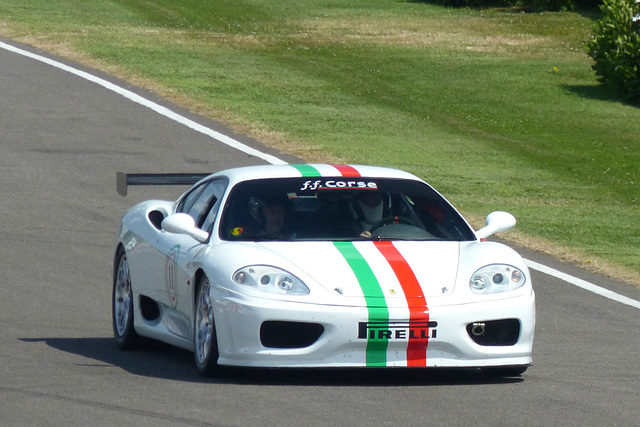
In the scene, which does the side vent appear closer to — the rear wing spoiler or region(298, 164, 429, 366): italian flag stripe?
the rear wing spoiler

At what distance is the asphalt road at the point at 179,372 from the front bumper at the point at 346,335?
0.16m

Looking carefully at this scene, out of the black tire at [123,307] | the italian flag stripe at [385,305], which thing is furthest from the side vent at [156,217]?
the italian flag stripe at [385,305]

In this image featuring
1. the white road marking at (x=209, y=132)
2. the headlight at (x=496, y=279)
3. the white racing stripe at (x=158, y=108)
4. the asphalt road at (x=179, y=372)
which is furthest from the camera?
the white racing stripe at (x=158, y=108)

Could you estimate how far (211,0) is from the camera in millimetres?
36000

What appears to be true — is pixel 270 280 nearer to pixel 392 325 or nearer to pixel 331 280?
pixel 331 280

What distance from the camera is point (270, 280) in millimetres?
7539

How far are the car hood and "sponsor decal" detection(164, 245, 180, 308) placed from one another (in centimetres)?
73

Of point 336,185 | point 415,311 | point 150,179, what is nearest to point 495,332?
point 415,311

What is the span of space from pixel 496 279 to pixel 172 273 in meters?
2.07

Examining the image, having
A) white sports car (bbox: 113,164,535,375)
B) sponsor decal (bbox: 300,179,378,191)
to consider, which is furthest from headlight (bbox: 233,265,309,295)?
sponsor decal (bbox: 300,179,378,191)

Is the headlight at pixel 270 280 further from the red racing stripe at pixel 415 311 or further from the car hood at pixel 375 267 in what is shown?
the red racing stripe at pixel 415 311

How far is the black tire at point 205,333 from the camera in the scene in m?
7.57

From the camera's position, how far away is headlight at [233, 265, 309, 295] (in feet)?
24.6

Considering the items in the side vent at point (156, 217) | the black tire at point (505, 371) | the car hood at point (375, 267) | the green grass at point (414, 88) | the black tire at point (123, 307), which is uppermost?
the car hood at point (375, 267)
